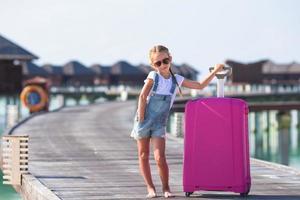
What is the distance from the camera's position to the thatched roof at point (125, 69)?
109188mm

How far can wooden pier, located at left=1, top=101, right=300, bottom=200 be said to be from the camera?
40.3 ft

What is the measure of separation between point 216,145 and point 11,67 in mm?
58253

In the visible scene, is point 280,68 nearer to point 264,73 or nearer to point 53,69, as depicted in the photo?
point 264,73

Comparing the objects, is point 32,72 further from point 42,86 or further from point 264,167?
point 264,167

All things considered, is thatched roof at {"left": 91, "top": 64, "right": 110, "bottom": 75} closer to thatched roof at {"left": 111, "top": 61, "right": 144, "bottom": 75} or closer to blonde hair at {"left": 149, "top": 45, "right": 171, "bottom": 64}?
thatched roof at {"left": 111, "top": 61, "right": 144, "bottom": 75}

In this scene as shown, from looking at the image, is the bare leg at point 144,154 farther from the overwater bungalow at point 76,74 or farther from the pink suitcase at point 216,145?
the overwater bungalow at point 76,74

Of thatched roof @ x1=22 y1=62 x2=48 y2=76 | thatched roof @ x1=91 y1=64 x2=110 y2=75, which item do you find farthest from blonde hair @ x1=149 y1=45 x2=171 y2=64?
thatched roof @ x1=91 y1=64 x2=110 y2=75

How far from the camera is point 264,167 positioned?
16.0 meters

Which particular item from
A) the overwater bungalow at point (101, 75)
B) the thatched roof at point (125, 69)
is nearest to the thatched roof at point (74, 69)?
the overwater bungalow at point (101, 75)

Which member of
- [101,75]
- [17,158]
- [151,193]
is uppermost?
[101,75]

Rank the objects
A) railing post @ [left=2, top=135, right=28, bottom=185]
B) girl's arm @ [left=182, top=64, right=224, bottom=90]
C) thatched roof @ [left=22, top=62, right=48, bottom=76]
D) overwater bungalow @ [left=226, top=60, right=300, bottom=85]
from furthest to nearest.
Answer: overwater bungalow @ [left=226, top=60, right=300, bottom=85] < thatched roof @ [left=22, top=62, right=48, bottom=76] < railing post @ [left=2, top=135, right=28, bottom=185] < girl's arm @ [left=182, top=64, right=224, bottom=90]

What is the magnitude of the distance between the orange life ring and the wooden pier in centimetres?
1545

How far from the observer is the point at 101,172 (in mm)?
15492

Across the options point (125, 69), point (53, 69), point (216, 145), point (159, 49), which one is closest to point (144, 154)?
point (216, 145)
